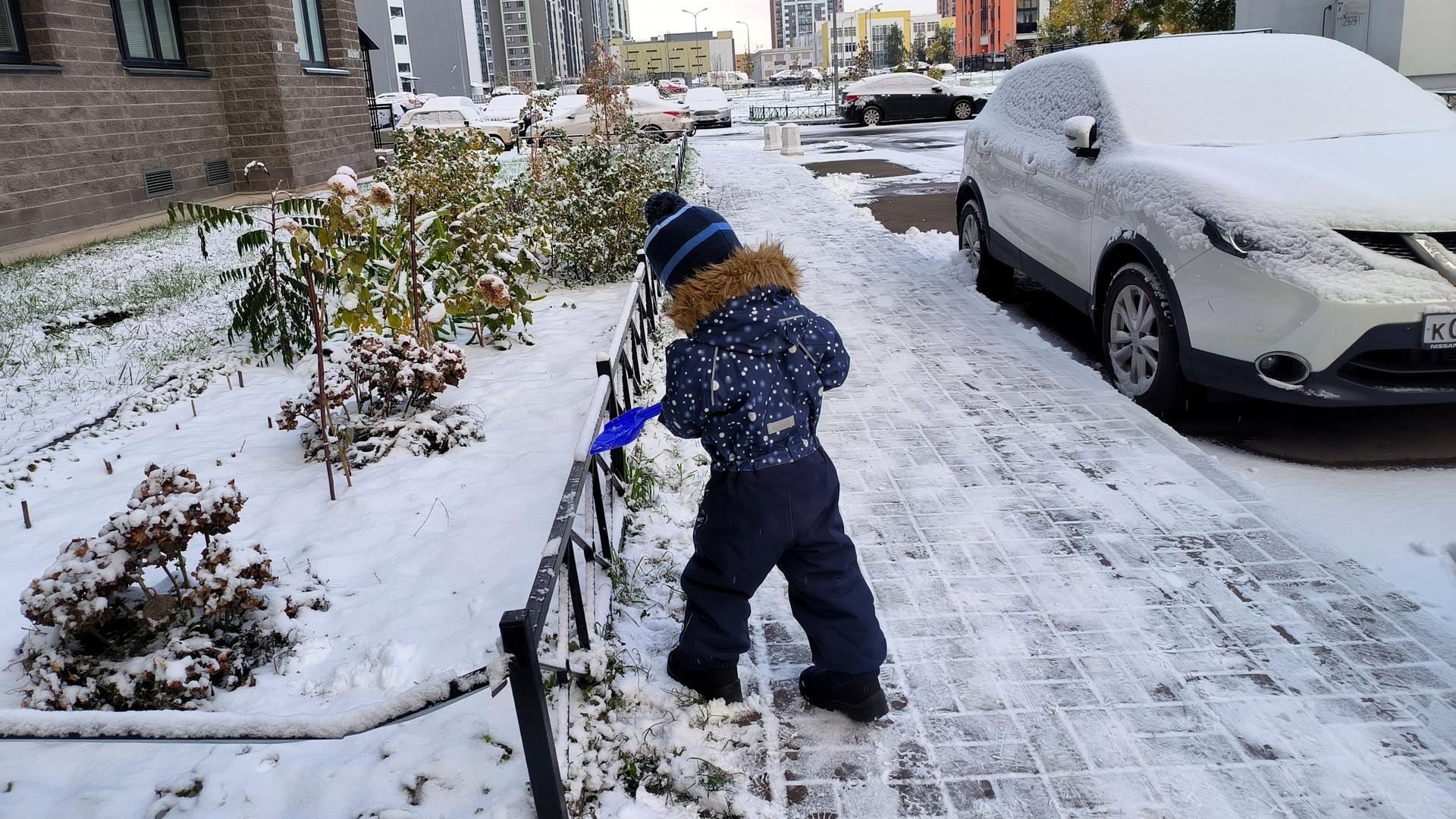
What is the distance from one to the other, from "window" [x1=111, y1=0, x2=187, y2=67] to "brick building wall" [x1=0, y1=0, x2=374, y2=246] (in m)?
0.25

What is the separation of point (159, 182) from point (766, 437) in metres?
14.9

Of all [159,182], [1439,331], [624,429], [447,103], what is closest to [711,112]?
[447,103]

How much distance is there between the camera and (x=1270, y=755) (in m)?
2.70

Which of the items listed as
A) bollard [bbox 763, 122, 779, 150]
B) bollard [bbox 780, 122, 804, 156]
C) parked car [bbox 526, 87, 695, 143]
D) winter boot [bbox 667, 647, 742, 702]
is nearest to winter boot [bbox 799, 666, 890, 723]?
winter boot [bbox 667, 647, 742, 702]

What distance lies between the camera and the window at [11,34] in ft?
39.0

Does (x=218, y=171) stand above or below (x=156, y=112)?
below

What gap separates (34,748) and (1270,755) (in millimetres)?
3529

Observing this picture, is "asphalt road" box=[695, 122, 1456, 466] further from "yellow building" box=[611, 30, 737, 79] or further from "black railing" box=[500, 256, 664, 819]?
"yellow building" box=[611, 30, 737, 79]

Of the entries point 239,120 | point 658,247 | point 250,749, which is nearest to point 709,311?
point 658,247

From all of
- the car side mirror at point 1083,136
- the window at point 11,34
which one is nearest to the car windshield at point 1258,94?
the car side mirror at point 1083,136

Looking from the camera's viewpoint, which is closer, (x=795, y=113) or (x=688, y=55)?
(x=795, y=113)

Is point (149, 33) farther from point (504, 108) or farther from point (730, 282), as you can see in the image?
point (504, 108)

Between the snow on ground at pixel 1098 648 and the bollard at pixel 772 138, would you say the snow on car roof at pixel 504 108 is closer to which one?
the bollard at pixel 772 138

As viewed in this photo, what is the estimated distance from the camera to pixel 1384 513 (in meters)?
3.99
